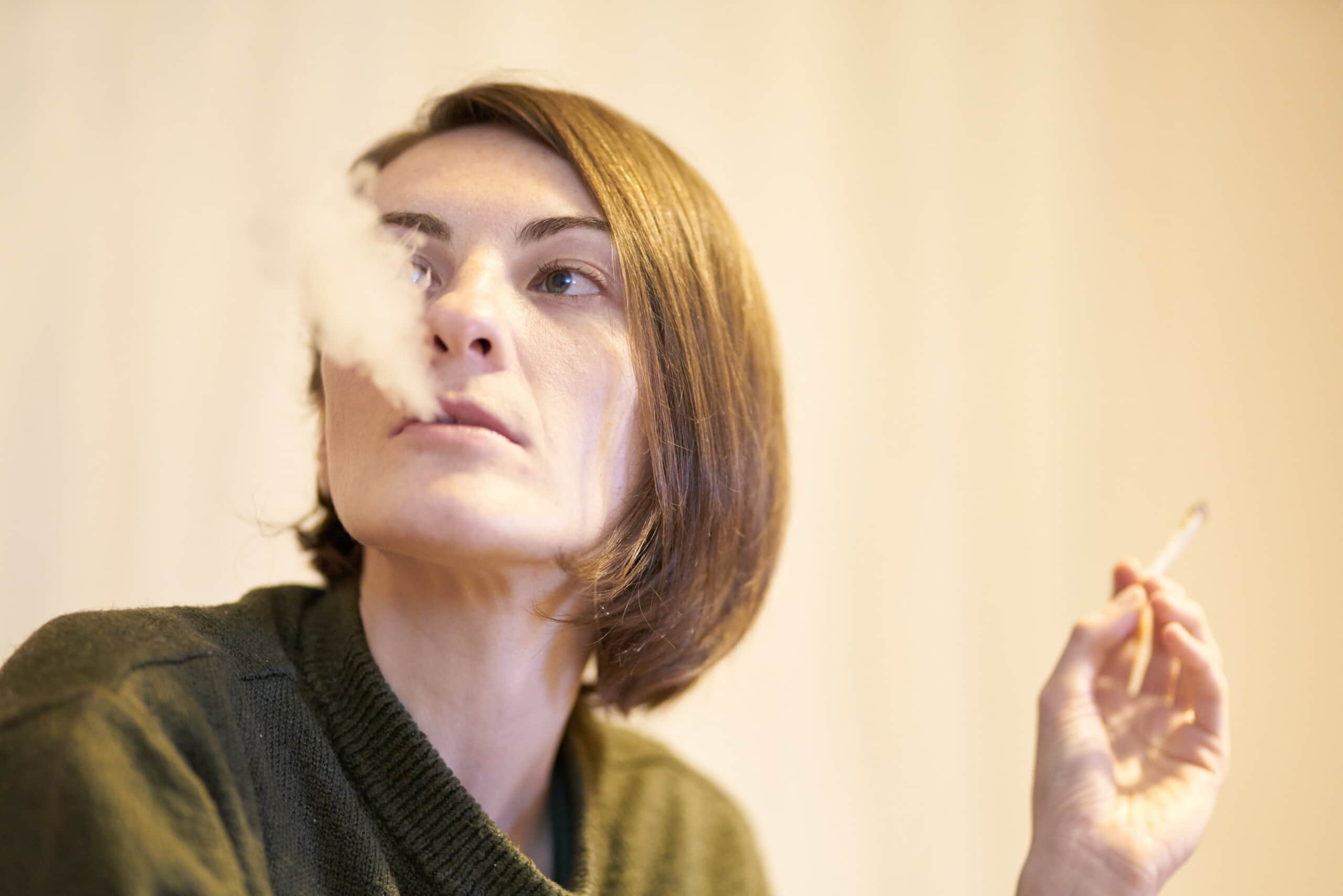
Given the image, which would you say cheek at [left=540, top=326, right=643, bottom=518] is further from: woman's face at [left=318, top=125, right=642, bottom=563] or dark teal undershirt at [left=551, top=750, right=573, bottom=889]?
dark teal undershirt at [left=551, top=750, right=573, bottom=889]

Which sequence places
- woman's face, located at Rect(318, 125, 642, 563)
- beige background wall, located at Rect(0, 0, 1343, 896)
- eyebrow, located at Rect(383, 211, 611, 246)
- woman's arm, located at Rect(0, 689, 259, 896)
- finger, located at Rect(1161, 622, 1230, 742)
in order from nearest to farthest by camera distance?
woman's arm, located at Rect(0, 689, 259, 896) < woman's face, located at Rect(318, 125, 642, 563) < eyebrow, located at Rect(383, 211, 611, 246) < finger, located at Rect(1161, 622, 1230, 742) < beige background wall, located at Rect(0, 0, 1343, 896)

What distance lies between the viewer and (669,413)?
1.07 meters

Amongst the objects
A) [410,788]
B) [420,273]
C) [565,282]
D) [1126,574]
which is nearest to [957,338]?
[1126,574]

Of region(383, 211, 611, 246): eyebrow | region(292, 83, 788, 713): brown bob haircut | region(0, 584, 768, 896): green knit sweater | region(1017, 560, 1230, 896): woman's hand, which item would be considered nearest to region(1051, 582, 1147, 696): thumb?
region(1017, 560, 1230, 896): woman's hand

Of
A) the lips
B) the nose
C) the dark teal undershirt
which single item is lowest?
the dark teal undershirt

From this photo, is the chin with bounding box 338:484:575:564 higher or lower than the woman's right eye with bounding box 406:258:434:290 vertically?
lower

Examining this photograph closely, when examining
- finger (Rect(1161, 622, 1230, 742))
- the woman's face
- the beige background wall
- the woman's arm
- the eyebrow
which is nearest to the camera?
the woman's arm

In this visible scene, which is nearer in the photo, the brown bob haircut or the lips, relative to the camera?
the lips

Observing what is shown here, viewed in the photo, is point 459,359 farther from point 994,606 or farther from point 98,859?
point 994,606

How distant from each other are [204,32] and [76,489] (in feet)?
2.27

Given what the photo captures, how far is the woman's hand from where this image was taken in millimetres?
1076

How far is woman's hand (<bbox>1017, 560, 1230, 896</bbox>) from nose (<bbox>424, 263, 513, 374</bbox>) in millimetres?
722

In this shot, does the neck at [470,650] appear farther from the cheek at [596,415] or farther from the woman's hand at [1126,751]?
the woman's hand at [1126,751]

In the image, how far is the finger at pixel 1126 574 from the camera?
1.21 metres
